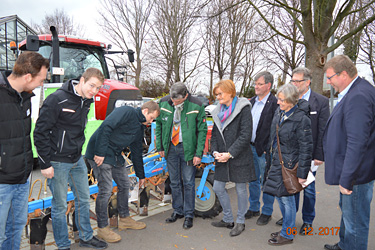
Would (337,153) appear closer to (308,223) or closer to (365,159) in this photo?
(365,159)

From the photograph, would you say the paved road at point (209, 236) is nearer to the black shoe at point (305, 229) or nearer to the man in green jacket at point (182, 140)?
the black shoe at point (305, 229)

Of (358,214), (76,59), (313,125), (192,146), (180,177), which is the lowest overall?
(180,177)

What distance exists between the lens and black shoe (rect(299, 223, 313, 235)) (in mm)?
3861

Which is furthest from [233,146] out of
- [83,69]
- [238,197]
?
[83,69]

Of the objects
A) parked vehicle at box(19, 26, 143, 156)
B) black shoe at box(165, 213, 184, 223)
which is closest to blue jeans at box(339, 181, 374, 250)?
black shoe at box(165, 213, 184, 223)

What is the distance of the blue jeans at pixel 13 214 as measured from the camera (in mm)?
2611

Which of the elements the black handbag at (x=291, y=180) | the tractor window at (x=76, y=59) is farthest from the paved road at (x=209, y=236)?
the tractor window at (x=76, y=59)

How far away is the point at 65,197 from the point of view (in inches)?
129

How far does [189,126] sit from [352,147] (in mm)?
2044

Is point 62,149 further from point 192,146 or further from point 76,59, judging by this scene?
point 76,59

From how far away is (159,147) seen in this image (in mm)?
4395

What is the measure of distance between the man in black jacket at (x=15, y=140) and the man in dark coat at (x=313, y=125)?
118 inches

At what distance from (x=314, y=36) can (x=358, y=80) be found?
906 cm

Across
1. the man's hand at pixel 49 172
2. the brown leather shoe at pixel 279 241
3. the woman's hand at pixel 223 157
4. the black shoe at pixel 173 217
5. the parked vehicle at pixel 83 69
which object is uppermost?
the parked vehicle at pixel 83 69
